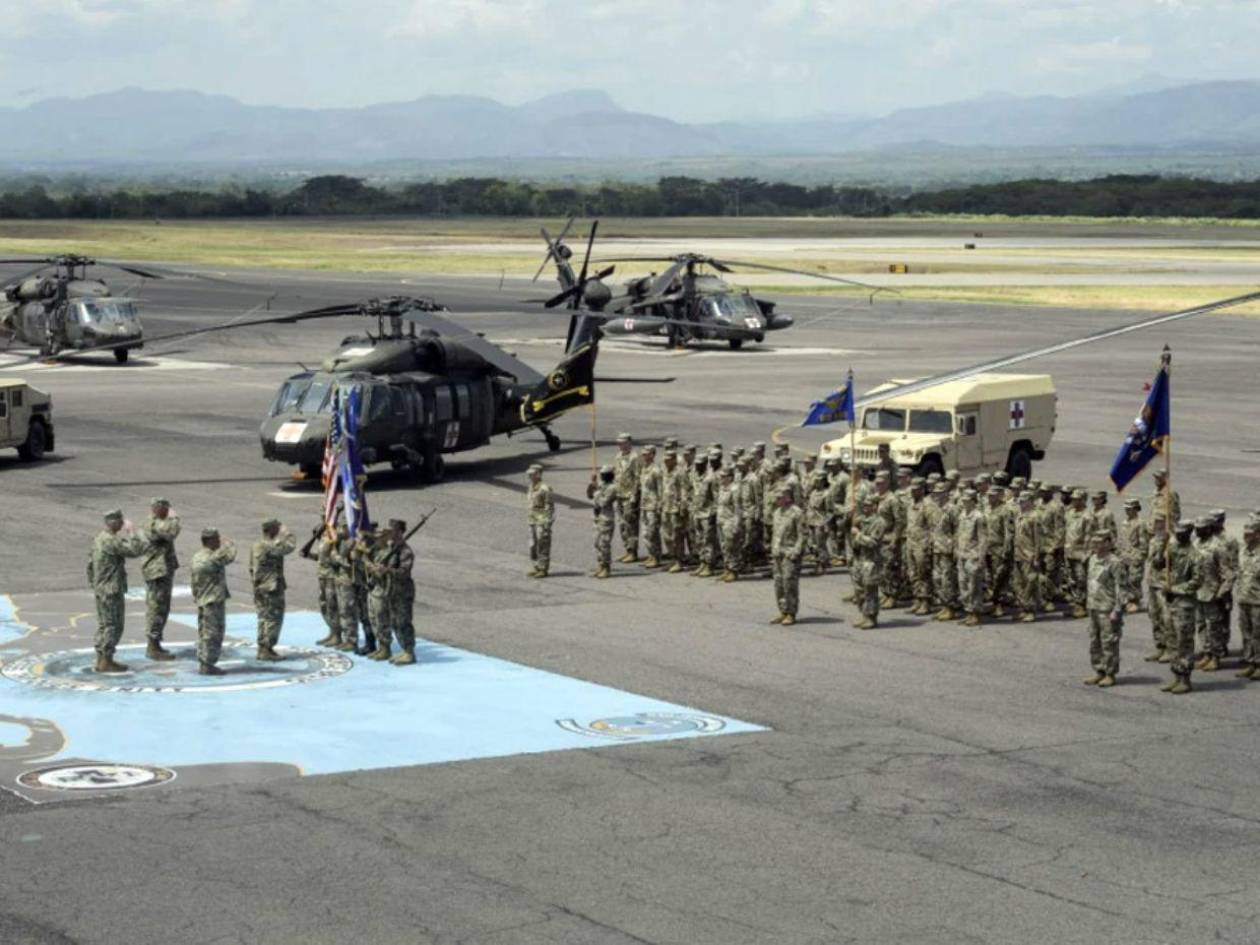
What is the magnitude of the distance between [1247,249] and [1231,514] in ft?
299

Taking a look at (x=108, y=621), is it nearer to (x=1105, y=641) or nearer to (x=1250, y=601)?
(x=1105, y=641)

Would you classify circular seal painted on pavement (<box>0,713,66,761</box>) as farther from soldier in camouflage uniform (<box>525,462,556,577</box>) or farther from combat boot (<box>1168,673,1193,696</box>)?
combat boot (<box>1168,673,1193,696</box>)

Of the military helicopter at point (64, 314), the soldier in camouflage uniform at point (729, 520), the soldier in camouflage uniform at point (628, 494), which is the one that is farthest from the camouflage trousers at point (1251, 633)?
the military helicopter at point (64, 314)

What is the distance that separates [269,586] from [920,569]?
24.8ft

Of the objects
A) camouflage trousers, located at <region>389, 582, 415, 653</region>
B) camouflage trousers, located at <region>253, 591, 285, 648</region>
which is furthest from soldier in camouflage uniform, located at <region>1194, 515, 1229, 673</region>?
camouflage trousers, located at <region>253, 591, 285, 648</region>

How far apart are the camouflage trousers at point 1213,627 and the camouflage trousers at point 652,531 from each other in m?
8.26

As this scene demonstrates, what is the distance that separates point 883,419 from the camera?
33.6m

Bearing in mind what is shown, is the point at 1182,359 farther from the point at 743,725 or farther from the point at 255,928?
the point at 255,928

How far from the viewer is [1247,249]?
117625 mm

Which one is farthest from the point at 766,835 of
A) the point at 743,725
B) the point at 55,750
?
the point at 55,750

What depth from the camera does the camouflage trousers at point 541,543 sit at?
2662cm

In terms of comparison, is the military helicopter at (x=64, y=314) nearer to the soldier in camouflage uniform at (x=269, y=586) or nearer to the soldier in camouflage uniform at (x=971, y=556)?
the soldier in camouflage uniform at (x=269, y=586)

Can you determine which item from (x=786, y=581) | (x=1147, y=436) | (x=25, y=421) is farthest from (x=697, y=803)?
(x=25, y=421)

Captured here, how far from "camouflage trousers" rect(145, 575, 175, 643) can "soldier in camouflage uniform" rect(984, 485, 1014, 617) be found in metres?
Answer: 9.08
